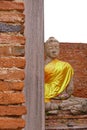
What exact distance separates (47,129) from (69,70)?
6.42 feet

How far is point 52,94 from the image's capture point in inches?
285

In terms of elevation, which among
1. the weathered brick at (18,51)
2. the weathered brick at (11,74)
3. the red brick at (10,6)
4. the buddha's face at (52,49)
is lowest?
the buddha's face at (52,49)

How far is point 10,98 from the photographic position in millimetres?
1968

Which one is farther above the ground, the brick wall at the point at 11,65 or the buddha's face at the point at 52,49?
the brick wall at the point at 11,65

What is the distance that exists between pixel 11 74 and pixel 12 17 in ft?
0.95

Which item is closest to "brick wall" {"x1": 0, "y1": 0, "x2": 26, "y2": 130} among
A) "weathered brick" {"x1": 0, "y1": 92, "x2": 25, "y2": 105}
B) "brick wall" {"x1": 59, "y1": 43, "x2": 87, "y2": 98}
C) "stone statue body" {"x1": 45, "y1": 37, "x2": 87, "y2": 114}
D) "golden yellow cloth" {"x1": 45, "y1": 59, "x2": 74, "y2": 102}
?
"weathered brick" {"x1": 0, "y1": 92, "x2": 25, "y2": 105}

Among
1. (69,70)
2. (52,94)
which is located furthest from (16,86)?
(69,70)

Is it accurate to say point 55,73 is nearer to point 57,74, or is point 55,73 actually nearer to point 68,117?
point 57,74

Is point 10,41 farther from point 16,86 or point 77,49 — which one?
point 77,49

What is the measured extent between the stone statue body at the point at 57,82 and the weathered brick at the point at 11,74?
4.67m

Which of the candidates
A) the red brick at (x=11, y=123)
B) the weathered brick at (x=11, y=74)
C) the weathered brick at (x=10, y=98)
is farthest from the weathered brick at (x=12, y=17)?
the red brick at (x=11, y=123)

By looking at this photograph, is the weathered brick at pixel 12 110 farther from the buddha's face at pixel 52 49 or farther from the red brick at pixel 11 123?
the buddha's face at pixel 52 49

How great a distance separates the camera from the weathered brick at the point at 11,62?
6.53 feet

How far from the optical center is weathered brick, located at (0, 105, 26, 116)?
6.40ft
